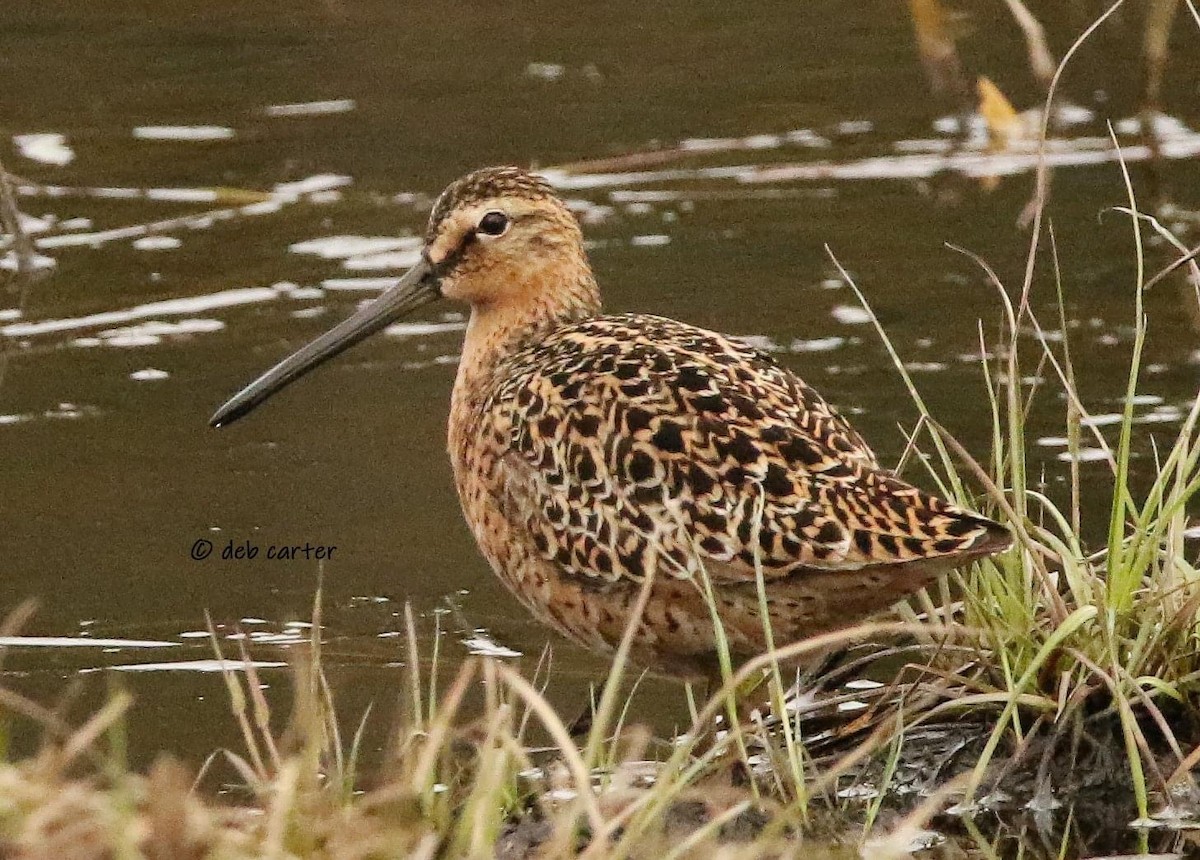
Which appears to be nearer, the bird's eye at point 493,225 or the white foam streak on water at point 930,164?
the bird's eye at point 493,225

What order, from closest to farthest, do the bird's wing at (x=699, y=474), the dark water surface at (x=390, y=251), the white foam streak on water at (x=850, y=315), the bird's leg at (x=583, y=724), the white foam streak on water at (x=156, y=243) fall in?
1. the bird's wing at (x=699, y=474)
2. the bird's leg at (x=583, y=724)
3. the dark water surface at (x=390, y=251)
4. the white foam streak on water at (x=850, y=315)
5. the white foam streak on water at (x=156, y=243)

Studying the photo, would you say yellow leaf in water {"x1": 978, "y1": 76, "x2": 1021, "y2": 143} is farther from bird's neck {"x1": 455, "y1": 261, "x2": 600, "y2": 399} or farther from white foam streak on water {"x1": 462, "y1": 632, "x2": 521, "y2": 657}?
white foam streak on water {"x1": 462, "y1": 632, "x2": 521, "y2": 657}

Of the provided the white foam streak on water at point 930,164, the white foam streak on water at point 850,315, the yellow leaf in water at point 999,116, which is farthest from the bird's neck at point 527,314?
the yellow leaf in water at point 999,116

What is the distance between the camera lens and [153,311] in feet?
26.3

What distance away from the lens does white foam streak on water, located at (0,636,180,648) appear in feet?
18.6

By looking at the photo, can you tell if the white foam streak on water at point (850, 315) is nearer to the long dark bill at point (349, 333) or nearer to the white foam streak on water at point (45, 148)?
the long dark bill at point (349, 333)

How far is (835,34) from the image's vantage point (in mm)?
10820

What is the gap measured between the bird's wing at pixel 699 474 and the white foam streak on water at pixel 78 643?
3.68 feet

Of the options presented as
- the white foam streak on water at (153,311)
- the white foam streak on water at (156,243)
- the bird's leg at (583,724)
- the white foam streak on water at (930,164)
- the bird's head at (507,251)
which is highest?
the bird's head at (507,251)

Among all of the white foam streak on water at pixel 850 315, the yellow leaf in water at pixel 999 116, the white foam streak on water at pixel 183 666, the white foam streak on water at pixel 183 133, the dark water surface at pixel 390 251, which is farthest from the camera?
the white foam streak on water at pixel 183 133

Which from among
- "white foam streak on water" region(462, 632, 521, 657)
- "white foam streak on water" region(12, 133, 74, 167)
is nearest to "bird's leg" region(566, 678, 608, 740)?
"white foam streak on water" region(462, 632, 521, 657)

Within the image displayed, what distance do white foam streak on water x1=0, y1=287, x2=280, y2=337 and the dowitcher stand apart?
111 inches

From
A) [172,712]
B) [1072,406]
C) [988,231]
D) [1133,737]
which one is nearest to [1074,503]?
[1072,406]

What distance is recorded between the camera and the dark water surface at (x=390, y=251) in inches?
241
